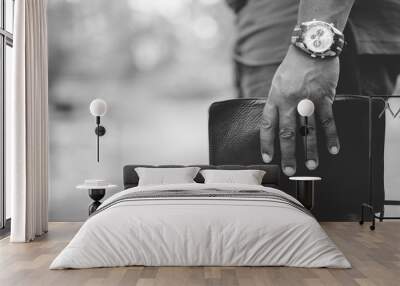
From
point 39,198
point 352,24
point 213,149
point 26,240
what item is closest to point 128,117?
point 213,149

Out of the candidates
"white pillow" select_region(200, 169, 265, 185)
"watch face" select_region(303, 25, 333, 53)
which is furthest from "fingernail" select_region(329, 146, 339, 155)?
"watch face" select_region(303, 25, 333, 53)

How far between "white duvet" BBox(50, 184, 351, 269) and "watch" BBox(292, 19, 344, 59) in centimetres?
326

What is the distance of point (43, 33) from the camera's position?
21.4 ft

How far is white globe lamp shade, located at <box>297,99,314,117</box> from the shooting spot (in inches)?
273

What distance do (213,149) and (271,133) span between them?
77 centimetres

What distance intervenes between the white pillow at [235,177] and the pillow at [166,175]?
215 millimetres

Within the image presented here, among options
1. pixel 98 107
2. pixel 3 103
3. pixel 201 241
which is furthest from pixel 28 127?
pixel 201 241

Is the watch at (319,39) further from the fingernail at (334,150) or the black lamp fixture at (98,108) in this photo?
the black lamp fixture at (98,108)

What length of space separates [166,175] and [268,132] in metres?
1.50

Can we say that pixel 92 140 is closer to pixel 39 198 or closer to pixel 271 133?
pixel 39 198

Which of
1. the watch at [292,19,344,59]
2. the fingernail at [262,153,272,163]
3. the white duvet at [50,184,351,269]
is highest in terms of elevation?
the watch at [292,19,344,59]

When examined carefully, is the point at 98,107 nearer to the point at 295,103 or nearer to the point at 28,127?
the point at 28,127

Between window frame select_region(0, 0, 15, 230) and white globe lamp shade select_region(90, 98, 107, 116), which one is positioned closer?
window frame select_region(0, 0, 15, 230)

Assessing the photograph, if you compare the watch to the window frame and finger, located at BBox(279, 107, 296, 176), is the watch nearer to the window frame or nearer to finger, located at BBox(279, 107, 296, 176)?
finger, located at BBox(279, 107, 296, 176)
